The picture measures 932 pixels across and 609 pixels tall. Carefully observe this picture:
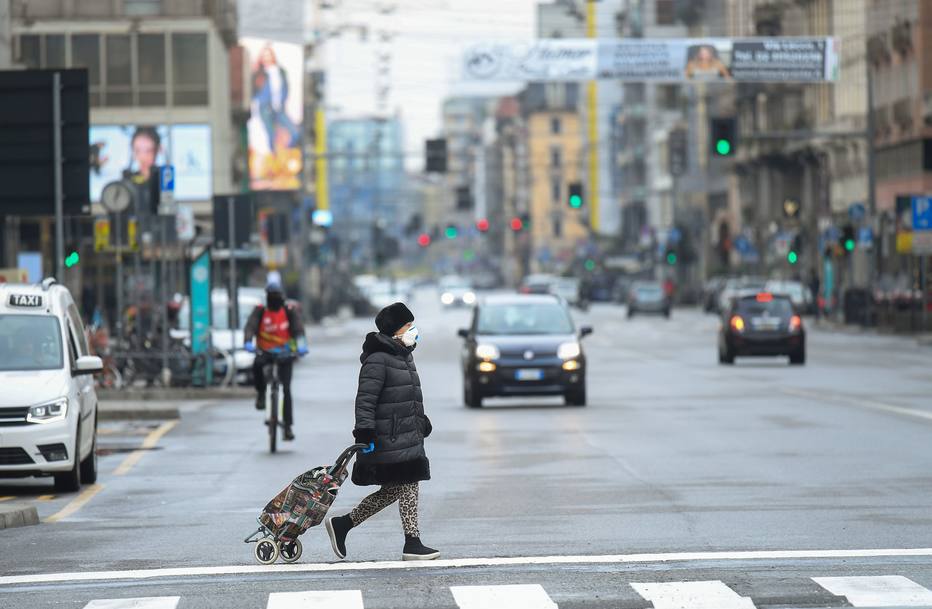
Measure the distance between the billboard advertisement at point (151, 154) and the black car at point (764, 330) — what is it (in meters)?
30.4

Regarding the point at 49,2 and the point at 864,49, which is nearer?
the point at 49,2

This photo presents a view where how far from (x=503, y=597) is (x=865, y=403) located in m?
18.3

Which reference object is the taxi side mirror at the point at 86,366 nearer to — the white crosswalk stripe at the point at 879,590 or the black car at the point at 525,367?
the white crosswalk stripe at the point at 879,590

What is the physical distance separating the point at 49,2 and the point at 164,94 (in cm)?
486

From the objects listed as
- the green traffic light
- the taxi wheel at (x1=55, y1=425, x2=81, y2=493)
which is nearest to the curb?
the taxi wheel at (x1=55, y1=425, x2=81, y2=493)

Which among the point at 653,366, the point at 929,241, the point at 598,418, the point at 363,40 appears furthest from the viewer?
the point at 363,40

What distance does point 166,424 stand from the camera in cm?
2756

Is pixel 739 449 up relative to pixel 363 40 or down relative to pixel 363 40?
down

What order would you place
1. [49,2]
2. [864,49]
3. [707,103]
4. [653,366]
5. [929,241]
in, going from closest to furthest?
1. [653,366]
2. [929,241]
3. [49,2]
4. [864,49]
5. [707,103]

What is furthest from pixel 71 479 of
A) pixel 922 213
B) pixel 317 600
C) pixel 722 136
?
pixel 922 213

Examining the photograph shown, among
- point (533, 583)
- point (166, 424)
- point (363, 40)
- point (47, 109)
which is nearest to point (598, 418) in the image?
point (166, 424)

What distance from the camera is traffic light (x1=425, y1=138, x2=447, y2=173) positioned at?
60.3 m

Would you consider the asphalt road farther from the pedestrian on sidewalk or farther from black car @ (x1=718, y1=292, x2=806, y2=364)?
black car @ (x1=718, y1=292, x2=806, y2=364)

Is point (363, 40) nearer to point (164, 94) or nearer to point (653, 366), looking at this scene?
point (164, 94)
